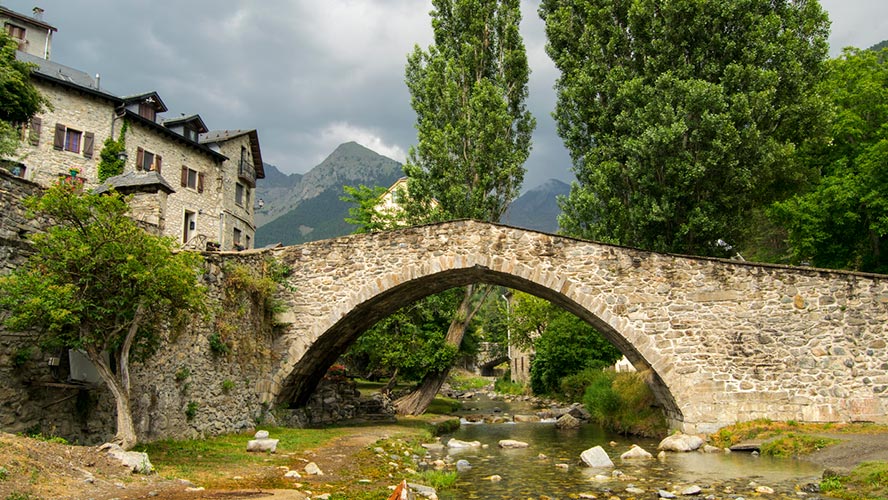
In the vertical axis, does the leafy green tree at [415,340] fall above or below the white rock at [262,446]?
above

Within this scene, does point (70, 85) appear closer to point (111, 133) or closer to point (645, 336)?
point (111, 133)

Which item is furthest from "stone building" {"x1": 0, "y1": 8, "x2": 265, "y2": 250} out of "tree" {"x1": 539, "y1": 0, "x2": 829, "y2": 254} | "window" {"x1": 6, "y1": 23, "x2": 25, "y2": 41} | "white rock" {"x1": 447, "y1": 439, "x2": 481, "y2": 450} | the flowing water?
the flowing water

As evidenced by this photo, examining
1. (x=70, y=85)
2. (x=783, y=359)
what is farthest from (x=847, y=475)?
(x=70, y=85)

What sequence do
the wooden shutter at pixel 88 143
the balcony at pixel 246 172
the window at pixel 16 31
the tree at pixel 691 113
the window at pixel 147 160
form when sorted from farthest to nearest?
the balcony at pixel 246 172, the window at pixel 16 31, the window at pixel 147 160, the wooden shutter at pixel 88 143, the tree at pixel 691 113

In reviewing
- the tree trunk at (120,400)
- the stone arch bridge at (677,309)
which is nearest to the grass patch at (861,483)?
the stone arch bridge at (677,309)

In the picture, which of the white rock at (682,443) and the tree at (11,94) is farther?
the tree at (11,94)

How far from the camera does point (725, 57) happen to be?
15047 millimetres

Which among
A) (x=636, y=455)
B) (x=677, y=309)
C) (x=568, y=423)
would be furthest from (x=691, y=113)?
(x=568, y=423)

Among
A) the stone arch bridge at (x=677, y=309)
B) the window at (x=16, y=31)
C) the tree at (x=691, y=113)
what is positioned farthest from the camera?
the window at (x=16, y=31)

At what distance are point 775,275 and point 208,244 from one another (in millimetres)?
11988

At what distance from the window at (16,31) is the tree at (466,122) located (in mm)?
20006

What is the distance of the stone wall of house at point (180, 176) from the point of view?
2783 cm

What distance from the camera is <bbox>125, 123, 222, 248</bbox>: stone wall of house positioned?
2783 cm

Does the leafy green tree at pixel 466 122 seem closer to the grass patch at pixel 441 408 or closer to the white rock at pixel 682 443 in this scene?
the grass patch at pixel 441 408
